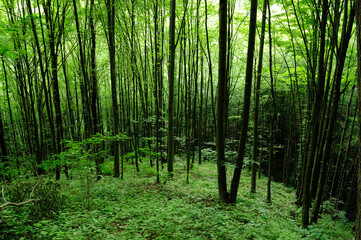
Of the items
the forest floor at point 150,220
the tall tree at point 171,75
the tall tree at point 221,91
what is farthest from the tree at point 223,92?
the tall tree at point 171,75

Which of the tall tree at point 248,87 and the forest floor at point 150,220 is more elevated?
the tall tree at point 248,87

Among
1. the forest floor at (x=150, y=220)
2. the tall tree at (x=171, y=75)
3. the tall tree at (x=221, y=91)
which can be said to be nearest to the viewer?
the forest floor at (x=150, y=220)

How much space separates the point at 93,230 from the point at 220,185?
311cm

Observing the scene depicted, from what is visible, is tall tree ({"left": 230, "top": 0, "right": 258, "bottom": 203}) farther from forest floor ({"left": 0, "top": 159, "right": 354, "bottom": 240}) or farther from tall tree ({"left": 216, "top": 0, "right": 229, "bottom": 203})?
forest floor ({"left": 0, "top": 159, "right": 354, "bottom": 240})

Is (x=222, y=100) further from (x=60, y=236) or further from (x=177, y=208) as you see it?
(x=60, y=236)

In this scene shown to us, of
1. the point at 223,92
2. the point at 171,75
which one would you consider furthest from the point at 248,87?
the point at 171,75

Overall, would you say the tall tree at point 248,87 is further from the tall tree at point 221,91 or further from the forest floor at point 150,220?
the forest floor at point 150,220

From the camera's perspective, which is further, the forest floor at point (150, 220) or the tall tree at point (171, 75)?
the tall tree at point (171, 75)

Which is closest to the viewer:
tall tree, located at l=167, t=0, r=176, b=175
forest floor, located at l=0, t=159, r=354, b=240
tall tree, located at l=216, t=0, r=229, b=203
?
forest floor, located at l=0, t=159, r=354, b=240

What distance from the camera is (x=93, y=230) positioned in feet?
11.1

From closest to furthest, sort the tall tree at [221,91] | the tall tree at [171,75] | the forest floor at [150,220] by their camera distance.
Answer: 1. the forest floor at [150,220]
2. the tall tree at [221,91]
3. the tall tree at [171,75]

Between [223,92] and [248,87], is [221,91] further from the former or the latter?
[248,87]

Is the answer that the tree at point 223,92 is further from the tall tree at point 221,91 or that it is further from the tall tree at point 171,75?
the tall tree at point 171,75

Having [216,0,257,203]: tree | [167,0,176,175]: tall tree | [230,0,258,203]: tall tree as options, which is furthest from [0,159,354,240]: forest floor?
[167,0,176,175]: tall tree
